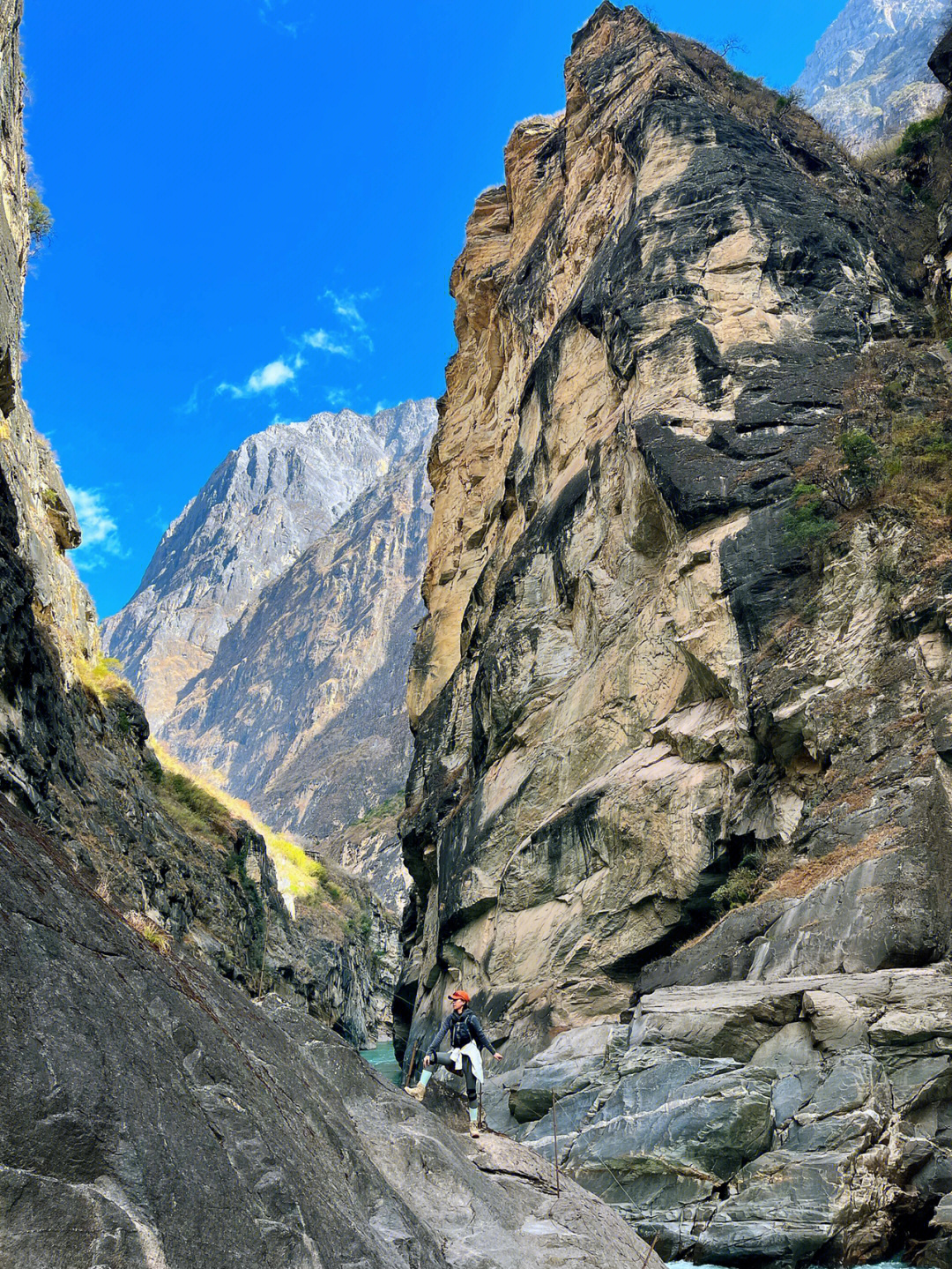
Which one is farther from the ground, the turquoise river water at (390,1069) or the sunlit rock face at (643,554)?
the sunlit rock face at (643,554)

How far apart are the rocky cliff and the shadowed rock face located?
2791 mm

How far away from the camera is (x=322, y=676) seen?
16375cm

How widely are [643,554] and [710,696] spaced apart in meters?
4.46

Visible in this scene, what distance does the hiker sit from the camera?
9.65m

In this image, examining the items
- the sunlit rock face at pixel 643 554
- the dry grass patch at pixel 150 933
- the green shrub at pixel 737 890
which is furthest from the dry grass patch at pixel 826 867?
the dry grass patch at pixel 150 933

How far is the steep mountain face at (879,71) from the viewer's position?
327ft

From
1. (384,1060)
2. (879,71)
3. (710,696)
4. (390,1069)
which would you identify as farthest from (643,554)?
(879,71)

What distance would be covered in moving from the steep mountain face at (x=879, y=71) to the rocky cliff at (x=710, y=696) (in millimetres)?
66397

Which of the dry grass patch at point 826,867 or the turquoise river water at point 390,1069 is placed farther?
the dry grass patch at point 826,867

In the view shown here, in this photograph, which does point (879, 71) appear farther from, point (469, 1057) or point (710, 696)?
point (469, 1057)

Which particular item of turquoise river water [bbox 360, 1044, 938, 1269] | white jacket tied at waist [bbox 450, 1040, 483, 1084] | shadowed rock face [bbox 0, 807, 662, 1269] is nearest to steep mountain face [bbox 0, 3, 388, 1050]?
shadowed rock face [bbox 0, 807, 662, 1269]

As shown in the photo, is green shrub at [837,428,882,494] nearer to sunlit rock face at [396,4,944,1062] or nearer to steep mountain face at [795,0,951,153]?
sunlit rock face at [396,4,944,1062]

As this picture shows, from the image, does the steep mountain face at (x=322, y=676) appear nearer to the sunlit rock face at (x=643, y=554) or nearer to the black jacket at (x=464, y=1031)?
the sunlit rock face at (x=643, y=554)

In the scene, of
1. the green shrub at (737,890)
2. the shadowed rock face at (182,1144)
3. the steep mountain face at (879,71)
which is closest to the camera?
the shadowed rock face at (182,1144)
